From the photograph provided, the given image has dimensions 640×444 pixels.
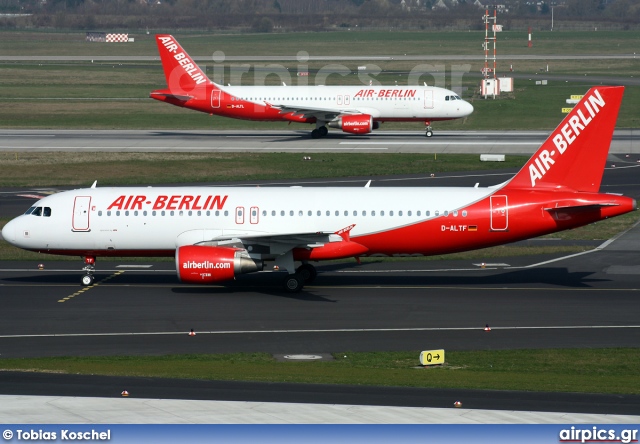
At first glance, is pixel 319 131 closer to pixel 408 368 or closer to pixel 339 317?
pixel 339 317

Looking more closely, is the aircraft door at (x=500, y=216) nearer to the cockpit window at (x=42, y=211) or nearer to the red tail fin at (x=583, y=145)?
the red tail fin at (x=583, y=145)

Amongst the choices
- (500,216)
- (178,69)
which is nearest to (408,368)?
(500,216)

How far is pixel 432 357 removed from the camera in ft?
98.5

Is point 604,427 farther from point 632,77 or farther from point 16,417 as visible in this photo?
point 632,77

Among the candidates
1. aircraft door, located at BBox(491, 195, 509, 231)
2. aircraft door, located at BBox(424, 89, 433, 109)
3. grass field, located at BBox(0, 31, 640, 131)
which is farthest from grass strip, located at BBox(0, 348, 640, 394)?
grass field, located at BBox(0, 31, 640, 131)

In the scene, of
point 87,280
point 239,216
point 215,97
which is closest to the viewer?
point 239,216

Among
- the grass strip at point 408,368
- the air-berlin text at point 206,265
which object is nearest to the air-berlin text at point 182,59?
the air-berlin text at point 206,265

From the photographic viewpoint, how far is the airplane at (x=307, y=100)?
89750 millimetres

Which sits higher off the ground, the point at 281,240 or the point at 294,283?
the point at 281,240

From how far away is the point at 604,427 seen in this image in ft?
73.2

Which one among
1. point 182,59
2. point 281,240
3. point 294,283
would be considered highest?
point 182,59

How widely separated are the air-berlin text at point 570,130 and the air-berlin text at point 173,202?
13336 millimetres

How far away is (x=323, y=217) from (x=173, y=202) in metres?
6.44

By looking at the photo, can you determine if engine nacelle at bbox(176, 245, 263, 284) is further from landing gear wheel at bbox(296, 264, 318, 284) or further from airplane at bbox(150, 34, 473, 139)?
airplane at bbox(150, 34, 473, 139)
